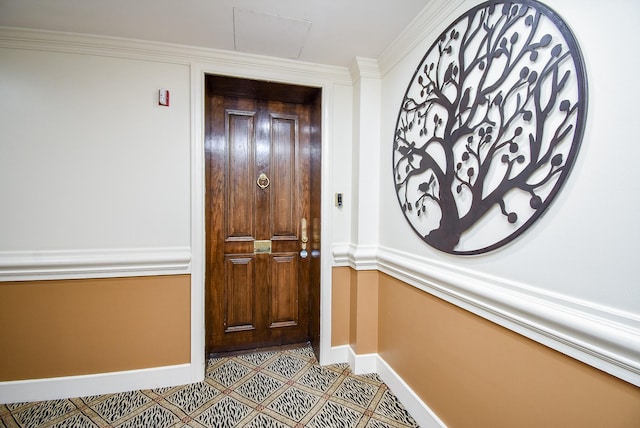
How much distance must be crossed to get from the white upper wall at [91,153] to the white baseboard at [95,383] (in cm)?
87

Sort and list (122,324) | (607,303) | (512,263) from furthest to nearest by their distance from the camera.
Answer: (122,324)
(512,263)
(607,303)

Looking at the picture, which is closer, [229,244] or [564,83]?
[564,83]

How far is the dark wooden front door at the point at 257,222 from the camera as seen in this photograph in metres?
2.23

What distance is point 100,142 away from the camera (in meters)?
1.82

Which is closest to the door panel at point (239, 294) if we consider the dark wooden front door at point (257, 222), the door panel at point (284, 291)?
the dark wooden front door at point (257, 222)

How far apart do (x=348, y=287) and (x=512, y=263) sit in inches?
52.7

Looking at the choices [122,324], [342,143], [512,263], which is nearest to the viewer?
[512,263]

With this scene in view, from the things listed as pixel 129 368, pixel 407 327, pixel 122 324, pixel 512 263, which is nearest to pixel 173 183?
pixel 122 324

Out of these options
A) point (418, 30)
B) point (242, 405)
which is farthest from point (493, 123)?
point (242, 405)

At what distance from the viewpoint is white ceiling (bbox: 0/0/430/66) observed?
1.51 meters

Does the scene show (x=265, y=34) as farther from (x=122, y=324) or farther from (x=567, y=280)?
(x=122, y=324)

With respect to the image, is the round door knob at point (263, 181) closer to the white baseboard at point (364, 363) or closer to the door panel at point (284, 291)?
the door panel at point (284, 291)

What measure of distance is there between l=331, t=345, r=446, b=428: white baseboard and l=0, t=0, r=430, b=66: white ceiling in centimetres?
226

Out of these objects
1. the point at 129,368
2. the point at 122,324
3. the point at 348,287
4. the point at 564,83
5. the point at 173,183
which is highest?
the point at 564,83
